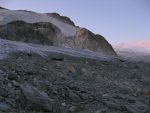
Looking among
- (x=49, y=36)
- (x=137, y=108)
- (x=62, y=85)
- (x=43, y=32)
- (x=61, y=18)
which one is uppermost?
(x=61, y=18)

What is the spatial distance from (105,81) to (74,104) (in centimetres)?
308

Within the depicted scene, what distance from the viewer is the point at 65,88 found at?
11508 millimetres

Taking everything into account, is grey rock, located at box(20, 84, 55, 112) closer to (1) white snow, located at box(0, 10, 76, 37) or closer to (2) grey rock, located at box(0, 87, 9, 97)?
Answer: (2) grey rock, located at box(0, 87, 9, 97)

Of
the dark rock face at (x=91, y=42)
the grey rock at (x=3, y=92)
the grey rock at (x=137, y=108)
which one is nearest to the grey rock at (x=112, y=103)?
Answer: the grey rock at (x=137, y=108)

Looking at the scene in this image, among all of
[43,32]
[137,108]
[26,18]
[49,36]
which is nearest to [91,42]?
[49,36]

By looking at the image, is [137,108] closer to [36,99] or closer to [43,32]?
[36,99]

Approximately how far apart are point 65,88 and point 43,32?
21.4 metres

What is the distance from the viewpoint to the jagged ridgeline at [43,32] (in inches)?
1220

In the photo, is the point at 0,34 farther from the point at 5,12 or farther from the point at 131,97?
the point at 131,97

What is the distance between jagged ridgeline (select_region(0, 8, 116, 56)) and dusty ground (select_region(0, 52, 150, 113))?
609 inches

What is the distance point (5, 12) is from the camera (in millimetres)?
34406

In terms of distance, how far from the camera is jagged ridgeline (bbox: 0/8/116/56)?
1220 inches

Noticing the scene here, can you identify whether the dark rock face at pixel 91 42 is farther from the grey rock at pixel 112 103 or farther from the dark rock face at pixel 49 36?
the grey rock at pixel 112 103

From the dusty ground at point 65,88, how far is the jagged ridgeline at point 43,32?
15457 millimetres
